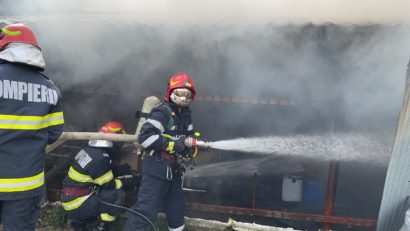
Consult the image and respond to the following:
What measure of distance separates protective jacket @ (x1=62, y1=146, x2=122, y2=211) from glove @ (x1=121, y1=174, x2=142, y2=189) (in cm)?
39

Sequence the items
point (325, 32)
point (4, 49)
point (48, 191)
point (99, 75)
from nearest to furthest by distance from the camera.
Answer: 1. point (4, 49)
2. point (325, 32)
3. point (48, 191)
4. point (99, 75)

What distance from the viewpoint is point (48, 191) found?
4957 mm

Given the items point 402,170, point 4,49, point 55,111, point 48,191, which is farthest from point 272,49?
point 48,191

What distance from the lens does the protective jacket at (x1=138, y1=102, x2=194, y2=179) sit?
152 inches

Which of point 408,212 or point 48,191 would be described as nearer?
point 408,212

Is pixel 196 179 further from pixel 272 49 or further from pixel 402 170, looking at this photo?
pixel 402 170

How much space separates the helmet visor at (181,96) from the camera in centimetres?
397

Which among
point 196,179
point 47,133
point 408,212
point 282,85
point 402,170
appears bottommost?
point 196,179

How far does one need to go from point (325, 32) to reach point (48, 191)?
412 centimetres

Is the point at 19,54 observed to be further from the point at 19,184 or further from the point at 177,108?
the point at 177,108

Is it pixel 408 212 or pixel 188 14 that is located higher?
pixel 188 14

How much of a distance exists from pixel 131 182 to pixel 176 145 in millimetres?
1203

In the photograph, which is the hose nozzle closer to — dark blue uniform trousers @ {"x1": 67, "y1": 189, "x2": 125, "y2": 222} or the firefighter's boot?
dark blue uniform trousers @ {"x1": 67, "y1": 189, "x2": 125, "y2": 222}

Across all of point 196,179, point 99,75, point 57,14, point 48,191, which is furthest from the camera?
point 196,179
